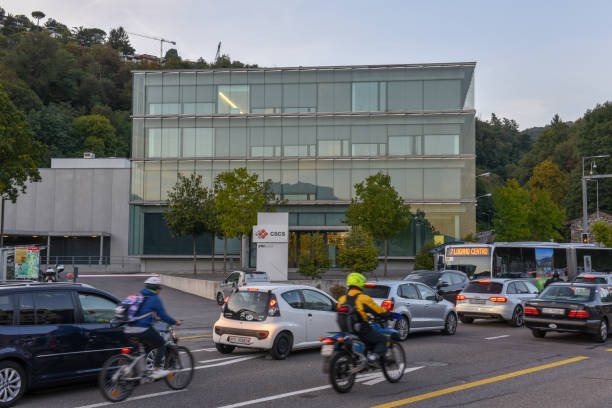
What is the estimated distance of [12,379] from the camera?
8219 mm

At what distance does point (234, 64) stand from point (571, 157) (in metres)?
61.7

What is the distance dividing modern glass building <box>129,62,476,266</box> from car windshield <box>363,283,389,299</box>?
3373cm

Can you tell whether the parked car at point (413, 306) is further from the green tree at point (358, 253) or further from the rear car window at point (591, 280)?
the green tree at point (358, 253)

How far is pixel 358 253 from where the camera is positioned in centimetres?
3238

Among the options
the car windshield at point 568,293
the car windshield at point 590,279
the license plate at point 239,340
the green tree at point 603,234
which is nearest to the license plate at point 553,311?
the car windshield at point 568,293

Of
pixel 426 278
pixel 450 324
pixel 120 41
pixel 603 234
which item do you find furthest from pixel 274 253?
pixel 120 41

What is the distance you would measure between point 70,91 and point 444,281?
103 metres

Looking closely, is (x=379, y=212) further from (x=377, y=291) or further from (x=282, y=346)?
(x=282, y=346)

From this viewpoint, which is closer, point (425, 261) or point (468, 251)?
point (468, 251)

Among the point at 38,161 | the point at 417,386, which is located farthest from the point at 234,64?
the point at 417,386

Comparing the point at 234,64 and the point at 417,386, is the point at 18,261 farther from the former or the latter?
the point at 234,64

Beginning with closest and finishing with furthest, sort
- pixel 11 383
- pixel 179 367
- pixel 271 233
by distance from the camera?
pixel 11 383 → pixel 179 367 → pixel 271 233

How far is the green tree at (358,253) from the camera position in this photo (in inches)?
1275

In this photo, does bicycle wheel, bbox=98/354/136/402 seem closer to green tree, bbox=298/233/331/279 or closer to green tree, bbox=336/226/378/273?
green tree, bbox=298/233/331/279
